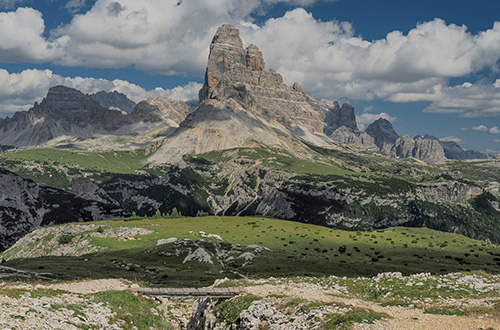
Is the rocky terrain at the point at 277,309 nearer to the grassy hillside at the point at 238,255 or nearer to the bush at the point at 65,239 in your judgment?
the grassy hillside at the point at 238,255

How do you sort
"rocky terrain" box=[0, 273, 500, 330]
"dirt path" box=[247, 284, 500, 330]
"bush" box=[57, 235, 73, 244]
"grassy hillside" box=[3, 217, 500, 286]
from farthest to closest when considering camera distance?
"bush" box=[57, 235, 73, 244] → "grassy hillside" box=[3, 217, 500, 286] → "rocky terrain" box=[0, 273, 500, 330] → "dirt path" box=[247, 284, 500, 330]

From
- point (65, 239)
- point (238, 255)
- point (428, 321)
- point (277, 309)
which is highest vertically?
point (428, 321)

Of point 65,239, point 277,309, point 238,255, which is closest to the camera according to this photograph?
point 277,309

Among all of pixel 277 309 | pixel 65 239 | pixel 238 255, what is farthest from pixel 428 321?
pixel 65 239

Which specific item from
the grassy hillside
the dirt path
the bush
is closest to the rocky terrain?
the dirt path

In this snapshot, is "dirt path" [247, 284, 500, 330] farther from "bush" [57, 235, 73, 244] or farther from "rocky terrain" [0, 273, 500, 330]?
"bush" [57, 235, 73, 244]

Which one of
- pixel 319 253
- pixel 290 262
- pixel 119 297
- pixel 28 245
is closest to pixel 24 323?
pixel 119 297

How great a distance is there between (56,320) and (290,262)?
95.2 meters

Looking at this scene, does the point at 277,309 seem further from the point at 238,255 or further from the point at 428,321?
the point at 238,255

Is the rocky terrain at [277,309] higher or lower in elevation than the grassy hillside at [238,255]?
higher

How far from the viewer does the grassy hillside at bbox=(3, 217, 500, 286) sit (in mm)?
106250

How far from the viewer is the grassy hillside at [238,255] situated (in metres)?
106

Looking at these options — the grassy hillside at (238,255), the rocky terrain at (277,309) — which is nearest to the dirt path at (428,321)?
the rocky terrain at (277,309)

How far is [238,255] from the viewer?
131 m
